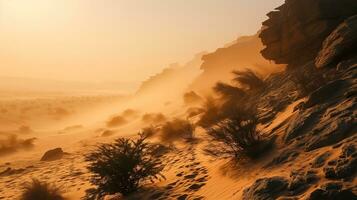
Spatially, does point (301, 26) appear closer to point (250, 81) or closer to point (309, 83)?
point (250, 81)

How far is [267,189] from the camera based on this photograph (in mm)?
5340

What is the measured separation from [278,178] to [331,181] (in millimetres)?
761

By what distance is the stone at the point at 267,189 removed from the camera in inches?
206

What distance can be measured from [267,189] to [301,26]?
33.1ft

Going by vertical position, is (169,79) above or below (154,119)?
above

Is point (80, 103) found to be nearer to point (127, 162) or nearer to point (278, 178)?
point (127, 162)

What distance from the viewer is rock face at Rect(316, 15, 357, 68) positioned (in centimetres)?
1012

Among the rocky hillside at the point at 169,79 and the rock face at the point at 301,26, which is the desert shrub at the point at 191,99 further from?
the rocky hillside at the point at 169,79

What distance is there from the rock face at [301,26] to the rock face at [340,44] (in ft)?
6.54

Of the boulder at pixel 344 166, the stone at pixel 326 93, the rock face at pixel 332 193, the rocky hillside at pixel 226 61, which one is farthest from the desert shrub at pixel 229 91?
the rocky hillside at pixel 226 61

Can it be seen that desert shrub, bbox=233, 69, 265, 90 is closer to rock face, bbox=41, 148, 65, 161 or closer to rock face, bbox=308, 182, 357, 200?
rock face, bbox=41, 148, 65, 161

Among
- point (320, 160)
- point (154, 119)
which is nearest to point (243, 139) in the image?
point (320, 160)

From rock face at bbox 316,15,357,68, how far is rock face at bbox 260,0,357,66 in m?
1.99

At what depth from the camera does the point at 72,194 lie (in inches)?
406
